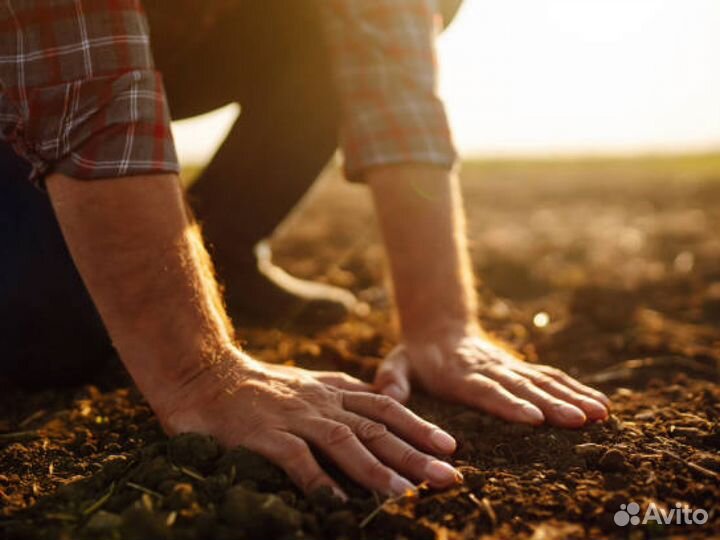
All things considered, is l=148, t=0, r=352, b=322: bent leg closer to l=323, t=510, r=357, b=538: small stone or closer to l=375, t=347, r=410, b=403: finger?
l=375, t=347, r=410, b=403: finger

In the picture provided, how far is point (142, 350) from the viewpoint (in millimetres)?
1468

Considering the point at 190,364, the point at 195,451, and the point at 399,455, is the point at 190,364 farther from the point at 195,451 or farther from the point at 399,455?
the point at 399,455

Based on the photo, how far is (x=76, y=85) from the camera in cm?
143

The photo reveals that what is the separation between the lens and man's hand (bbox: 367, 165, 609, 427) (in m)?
1.82

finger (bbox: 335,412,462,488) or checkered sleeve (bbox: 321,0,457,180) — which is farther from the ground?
checkered sleeve (bbox: 321,0,457,180)

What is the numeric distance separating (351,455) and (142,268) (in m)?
0.54

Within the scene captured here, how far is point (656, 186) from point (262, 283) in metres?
4.85

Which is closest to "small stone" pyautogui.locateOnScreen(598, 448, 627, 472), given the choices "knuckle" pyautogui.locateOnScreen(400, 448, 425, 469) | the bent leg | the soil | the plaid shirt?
the soil

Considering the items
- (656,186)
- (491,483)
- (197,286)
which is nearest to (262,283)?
(197,286)

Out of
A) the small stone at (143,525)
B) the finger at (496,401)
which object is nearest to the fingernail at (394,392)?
the finger at (496,401)

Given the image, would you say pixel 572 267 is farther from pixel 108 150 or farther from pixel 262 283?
pixel 108 150

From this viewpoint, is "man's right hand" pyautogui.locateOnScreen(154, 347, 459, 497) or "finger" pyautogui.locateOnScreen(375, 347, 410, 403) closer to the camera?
"man's right hand" pyautogui.locateOnScreen(154, 347, 459, 497)

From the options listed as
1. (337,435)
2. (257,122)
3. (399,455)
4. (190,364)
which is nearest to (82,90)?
(190,364)

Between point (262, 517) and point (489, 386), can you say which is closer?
point (262, 517)
